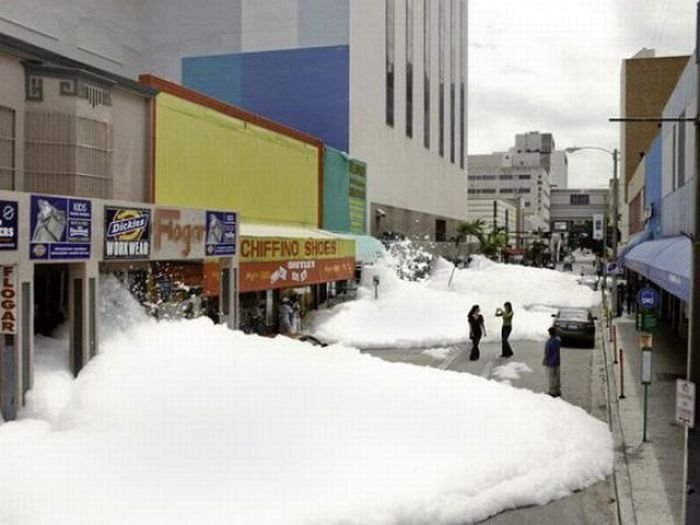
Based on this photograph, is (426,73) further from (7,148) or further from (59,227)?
(59,227)

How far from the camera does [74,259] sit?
1380 cm

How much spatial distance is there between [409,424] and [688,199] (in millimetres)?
13809

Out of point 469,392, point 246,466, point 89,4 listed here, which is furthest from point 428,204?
point 246,466

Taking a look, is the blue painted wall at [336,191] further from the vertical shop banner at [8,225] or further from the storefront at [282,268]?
the vertical shop banner at [8,225]

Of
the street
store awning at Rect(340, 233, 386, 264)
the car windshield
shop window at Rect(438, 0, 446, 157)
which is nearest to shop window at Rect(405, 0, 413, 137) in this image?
shop window at Rect(438, 0, 446, 157)

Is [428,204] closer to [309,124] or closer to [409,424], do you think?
[309,124]

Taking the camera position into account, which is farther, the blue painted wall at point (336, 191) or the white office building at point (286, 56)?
the white office building at point (286, 56)

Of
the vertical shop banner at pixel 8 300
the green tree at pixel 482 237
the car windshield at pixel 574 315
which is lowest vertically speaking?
the car windshield at pixel 574 315

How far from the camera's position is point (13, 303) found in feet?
39.7

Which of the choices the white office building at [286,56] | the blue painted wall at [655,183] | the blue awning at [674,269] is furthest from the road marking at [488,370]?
the white office building at [286,56]

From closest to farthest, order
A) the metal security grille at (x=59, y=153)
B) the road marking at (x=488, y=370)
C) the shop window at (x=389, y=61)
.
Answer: the metal security grille at (x=59, y=153) → the road marking at (x=488, y=370) → the shop window at (x=389, y=61)

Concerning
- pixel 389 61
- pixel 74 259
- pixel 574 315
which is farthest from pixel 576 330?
pixel 389 61

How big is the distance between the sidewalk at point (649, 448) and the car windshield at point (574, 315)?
4.93 m

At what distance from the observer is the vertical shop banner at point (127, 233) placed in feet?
49.1
